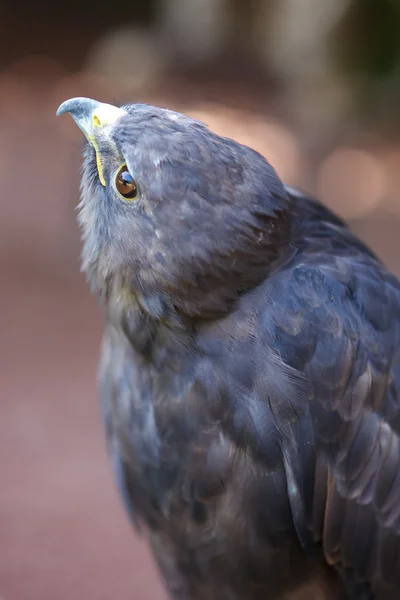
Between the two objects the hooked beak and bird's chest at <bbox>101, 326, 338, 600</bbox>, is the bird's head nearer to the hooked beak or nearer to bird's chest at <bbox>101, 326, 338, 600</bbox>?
the hooked beak

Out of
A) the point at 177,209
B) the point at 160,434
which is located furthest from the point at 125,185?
the point at 160,434

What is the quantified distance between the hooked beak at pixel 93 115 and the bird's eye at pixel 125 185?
13cm

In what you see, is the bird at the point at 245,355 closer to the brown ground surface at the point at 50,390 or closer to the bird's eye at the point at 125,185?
the bird's eye at the point at 125,185

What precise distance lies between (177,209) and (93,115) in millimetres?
530

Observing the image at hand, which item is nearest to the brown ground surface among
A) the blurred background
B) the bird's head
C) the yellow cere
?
the blurred background

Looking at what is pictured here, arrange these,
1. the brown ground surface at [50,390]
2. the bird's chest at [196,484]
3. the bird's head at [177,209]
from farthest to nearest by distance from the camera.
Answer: the brown ground surface at [50,390], the bird's chest at [196,484], the bird's head at [177,209]

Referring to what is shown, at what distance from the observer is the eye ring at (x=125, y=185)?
2685 mm

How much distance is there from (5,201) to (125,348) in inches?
226

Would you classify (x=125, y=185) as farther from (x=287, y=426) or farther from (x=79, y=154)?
(x=79, y=154)

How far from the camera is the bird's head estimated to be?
2.60 m

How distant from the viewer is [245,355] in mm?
2812

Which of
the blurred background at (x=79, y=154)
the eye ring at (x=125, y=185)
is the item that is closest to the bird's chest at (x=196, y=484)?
the eye ring at (x=125, y=185)

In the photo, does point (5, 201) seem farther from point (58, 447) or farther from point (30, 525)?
point (30, 525)

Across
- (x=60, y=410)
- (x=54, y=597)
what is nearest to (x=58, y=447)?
(x=60, y=410)
